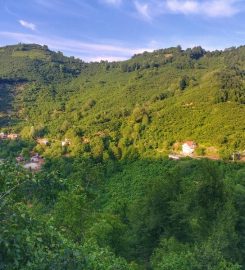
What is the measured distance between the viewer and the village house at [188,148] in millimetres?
48628

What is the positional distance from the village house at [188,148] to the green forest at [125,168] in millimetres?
656

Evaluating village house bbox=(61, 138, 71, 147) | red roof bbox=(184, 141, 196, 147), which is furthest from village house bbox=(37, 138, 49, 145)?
red roof bbox=(184, 141, 196, 147)

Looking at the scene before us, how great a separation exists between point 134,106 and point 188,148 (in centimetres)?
2731

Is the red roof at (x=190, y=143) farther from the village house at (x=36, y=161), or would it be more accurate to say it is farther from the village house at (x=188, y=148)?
the village house at (x=36, y=161)

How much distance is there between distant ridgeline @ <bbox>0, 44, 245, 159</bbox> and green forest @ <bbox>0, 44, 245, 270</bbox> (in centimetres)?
26

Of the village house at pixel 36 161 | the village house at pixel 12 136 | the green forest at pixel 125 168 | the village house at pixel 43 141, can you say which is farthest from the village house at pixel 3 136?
the village house at pixel 36 161

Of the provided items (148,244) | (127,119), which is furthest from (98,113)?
(148,244)

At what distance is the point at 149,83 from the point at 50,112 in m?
23.8

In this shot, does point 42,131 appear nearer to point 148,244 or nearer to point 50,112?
point 50,112

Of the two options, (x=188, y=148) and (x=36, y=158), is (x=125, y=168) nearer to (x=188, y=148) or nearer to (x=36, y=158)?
(x=188, y=148)

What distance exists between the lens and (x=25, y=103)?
98625mm

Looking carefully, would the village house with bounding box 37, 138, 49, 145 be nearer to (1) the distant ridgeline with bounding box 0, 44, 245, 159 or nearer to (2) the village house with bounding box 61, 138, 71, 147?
(1) the distant ridgeline with bounding box 0, 44, 245, 159

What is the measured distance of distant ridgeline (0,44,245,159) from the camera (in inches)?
2073

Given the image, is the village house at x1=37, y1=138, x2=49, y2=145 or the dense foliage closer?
the dense foliage
